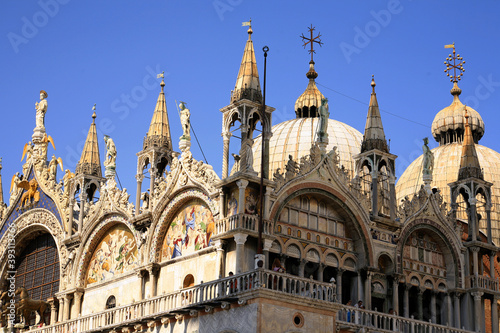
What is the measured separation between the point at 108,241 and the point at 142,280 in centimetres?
433

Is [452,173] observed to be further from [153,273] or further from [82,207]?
[153,273]

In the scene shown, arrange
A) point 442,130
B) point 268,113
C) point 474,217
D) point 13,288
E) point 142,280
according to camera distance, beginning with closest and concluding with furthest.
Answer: point 268,113 < point 142,280 < point 474,217 < point 13,288 < point 442,130

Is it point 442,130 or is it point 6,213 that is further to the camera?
point 442,130

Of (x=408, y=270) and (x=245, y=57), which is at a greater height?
(x=245, y=57)

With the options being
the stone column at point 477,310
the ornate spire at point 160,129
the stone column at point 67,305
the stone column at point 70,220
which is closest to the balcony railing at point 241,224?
the ornate spire at point 160,129

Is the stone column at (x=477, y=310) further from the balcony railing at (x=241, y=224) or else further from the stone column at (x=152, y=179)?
the stone column at (x=152, y=179)

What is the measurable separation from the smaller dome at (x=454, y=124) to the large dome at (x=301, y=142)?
10900mm

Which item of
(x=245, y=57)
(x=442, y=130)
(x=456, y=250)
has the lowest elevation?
(x=456, y=250)

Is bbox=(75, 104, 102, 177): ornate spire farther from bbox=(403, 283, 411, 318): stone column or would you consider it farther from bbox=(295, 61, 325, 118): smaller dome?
bbox=(403, 283, 411, 318): stone column

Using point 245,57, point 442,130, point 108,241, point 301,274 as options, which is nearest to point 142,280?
point 108,241

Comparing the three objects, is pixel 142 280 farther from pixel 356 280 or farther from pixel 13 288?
pixel 13 288

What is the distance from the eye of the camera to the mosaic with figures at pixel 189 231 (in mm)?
37625

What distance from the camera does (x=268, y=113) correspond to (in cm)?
3700

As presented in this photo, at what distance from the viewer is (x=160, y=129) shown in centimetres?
4228
